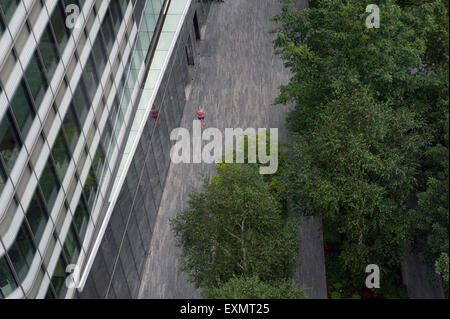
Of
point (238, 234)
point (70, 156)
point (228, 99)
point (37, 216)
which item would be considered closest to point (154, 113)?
point (228, 99)

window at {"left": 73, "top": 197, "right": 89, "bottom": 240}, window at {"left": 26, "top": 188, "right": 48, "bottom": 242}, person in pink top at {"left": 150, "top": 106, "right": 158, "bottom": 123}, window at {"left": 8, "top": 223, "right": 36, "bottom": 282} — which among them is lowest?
window at {"left": 8, "top": 223, "right": 36, "bottom": 282}

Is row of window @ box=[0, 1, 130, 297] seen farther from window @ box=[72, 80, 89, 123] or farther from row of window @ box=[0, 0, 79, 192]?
row of window @ box=[0, 0, 79, 192]

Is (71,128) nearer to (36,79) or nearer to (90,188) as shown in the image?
(90,188)

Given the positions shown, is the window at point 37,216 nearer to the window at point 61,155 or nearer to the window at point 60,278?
the window at point 61,155

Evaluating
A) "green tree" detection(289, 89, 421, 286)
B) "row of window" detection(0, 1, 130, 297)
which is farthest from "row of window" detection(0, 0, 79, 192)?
"green tree" detection(289, 89, 421, 286)
